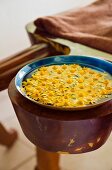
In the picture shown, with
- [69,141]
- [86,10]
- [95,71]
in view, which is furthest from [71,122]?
[86,10]

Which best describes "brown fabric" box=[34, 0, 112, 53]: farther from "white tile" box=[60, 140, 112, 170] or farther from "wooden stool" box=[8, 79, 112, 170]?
"white tile" box=[60, 140, 112, 170]

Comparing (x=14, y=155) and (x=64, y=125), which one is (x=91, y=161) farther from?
(x=64, y=125)

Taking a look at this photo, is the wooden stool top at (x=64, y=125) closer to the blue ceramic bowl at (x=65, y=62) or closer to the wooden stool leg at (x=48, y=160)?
the blue ceramic bowl at (x=65, y=62)

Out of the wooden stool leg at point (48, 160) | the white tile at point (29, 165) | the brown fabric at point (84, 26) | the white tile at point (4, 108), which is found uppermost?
the brown fabric at point (84, 26)

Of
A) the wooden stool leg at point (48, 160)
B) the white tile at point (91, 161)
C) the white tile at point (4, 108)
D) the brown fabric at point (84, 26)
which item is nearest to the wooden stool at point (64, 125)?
the brown fabric at point (84, 26)

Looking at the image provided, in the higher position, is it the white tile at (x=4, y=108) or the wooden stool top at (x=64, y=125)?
the wooden stool top at (x=64, y=125)
